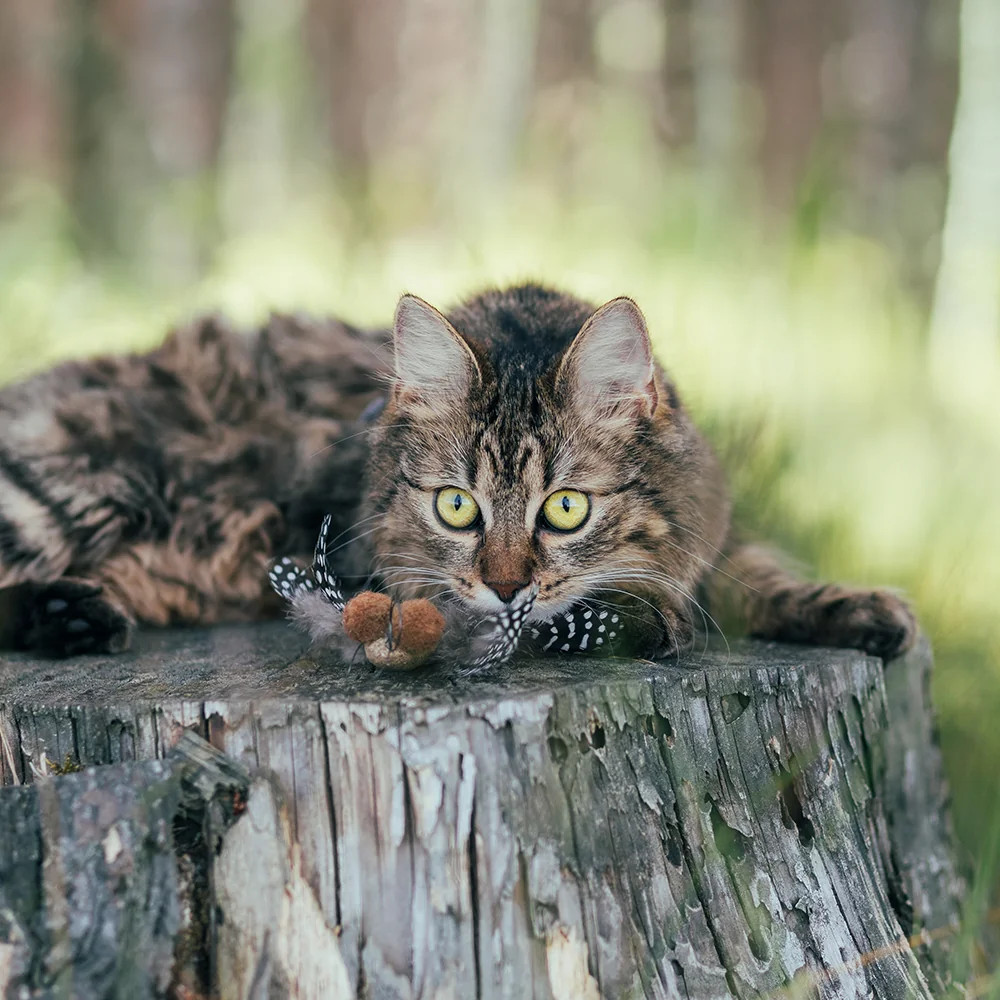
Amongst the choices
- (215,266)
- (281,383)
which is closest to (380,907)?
(281,383)

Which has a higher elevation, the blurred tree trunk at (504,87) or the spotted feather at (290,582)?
the blurred tree trunk at (504,87)

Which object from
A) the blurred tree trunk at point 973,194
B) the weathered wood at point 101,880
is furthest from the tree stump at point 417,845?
the blurred tree trunk at point 973,194

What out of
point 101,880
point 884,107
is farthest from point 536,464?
point 884,107

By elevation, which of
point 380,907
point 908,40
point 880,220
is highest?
point 908,40

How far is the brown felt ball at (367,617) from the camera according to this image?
179cm

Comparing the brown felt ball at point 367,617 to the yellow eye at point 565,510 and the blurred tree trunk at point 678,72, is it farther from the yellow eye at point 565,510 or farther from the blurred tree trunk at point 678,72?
the blurred tree trunk at point 678,72

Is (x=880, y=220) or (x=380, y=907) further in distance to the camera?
(x=880, y=220)

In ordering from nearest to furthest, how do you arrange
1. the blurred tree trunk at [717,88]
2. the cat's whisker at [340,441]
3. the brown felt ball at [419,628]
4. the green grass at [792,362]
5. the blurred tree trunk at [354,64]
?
the brown felt ball at [419,628] < the cat's whisker at [340,441] < the green grass at [792,362] < the blurred tree trunk at [717,88] < the blurred tree trunk at [354,64]

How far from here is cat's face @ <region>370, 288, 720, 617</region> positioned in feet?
6.70

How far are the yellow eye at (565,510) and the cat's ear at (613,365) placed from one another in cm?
19

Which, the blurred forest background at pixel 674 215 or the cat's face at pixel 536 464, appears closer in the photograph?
the cat's face at pixel 536 464

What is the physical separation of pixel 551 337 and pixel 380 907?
1226 millimetres

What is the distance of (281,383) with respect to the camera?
2973 millimetres

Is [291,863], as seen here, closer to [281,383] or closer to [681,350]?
[281,383]
